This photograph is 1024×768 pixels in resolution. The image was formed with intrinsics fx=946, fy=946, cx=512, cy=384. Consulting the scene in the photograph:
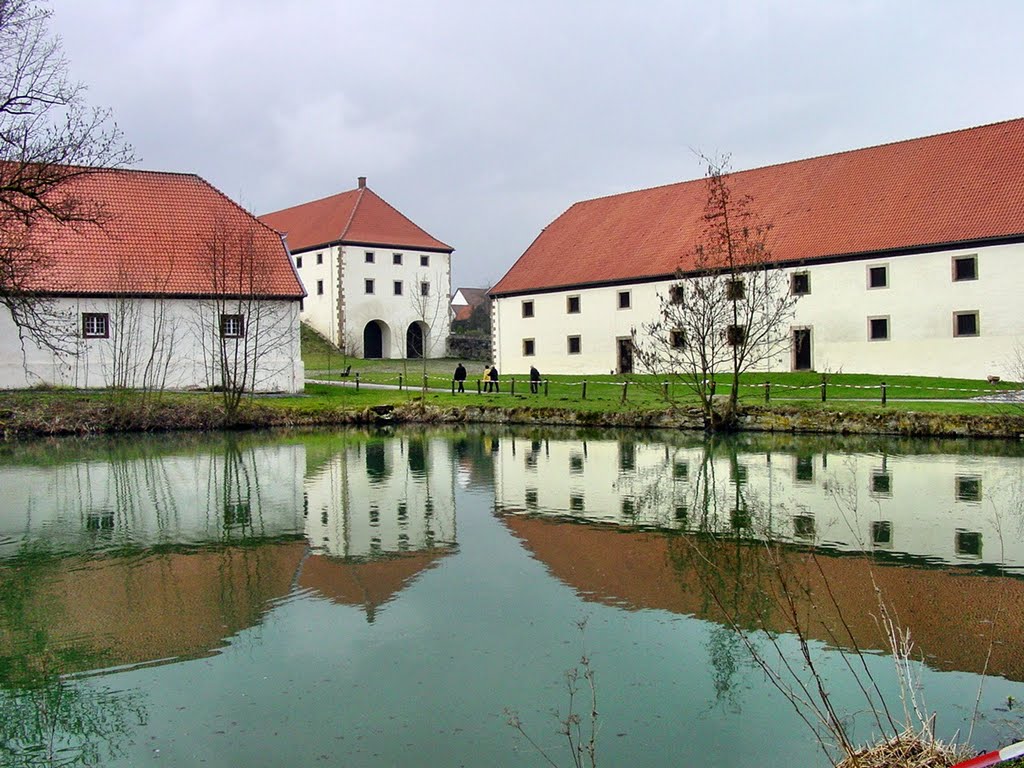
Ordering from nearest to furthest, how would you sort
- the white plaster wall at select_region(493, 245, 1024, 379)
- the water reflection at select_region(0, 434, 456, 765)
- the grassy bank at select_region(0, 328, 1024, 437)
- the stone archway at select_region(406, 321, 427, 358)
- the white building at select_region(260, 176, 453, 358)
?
the water reflection at select_region(0, 434, 456, 765) < the grassy bank at select_region(0, 328, 1024, 437) < the white plaster wall at select_region(493, 245, 1024, 379) < the white building at select_region(260, 176, 453, 358) < the stone archway at select_region(406, 321, 427, 358)

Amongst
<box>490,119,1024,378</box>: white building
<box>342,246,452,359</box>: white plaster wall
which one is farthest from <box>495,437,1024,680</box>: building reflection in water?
<box>342,246,452,359</box>: white plaster wall

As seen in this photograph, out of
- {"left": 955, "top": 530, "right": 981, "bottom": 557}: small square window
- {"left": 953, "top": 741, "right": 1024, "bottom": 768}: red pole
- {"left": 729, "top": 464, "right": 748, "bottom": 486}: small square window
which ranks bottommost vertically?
{"left": 955, "top": 530, "right": 981, "bottom": 557}: small square window

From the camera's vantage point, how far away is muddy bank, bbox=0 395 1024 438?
22.5m

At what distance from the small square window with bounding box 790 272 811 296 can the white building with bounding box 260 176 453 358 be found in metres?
25.2

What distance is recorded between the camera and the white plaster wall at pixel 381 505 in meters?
10.9

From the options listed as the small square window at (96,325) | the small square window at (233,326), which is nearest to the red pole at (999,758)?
the small square window at (233,326)

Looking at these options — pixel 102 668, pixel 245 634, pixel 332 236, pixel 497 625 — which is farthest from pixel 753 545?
pixel 332 236

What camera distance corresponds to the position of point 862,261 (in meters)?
33.2

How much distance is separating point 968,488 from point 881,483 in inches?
48.8

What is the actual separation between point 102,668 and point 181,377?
27.6m

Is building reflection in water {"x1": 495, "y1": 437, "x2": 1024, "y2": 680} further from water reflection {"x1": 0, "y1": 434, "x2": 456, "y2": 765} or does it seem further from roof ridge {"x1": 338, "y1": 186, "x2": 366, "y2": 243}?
roof ridge {"x1": 338, "y1": 186, "x2": 366, "y2": 243}

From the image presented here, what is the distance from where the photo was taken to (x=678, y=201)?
41.2m

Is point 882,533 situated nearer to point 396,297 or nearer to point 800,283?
point 800,283

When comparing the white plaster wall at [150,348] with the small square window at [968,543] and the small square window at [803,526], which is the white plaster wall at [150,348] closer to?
the small square window at [803,526]
